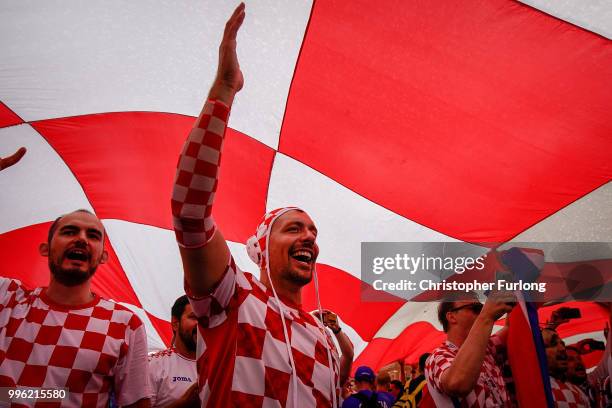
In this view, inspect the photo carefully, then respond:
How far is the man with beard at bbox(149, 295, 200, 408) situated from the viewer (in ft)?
8.38

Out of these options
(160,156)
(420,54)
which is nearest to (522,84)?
(420,54)

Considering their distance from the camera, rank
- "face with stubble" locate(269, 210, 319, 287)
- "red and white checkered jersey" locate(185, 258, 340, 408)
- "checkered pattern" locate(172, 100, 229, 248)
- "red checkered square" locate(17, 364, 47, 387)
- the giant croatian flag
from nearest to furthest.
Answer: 1. "checkered pattern" locate(172, 100, 229, 248)
2. "red and white checkered jersey" locate(185, 258, 340, 408)
3. "face with stubble" locate(269, 210, 319, 287)
4. "red checkered square" locate(17, 364, 47, 387)
5. the giant croatian flag

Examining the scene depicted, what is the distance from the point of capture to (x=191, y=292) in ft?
3.94

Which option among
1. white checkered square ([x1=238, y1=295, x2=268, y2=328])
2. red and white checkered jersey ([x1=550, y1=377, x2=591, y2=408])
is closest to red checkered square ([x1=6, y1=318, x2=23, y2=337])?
white checkered square ([x1=238, y1=295, x2=268, y2=328])

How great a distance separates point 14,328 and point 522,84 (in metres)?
2.49

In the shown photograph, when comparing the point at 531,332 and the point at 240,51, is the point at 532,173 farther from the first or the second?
the point at 240,51

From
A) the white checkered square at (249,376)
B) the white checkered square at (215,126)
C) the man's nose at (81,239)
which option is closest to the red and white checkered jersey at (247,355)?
the white checkered square at (249,376)

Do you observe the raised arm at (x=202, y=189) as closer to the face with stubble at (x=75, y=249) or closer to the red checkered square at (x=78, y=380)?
the red checkered square at (x=78, y=380)

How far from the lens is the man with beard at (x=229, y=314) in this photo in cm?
111

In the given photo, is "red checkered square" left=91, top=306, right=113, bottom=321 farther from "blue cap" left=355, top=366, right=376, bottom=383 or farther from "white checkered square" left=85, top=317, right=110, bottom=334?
"blue cap" left=355, top=366, right=376, bottom=383

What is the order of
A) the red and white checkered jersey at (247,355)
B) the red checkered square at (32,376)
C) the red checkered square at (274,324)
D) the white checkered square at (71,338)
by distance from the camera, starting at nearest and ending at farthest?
the red and white checkered jersey at (247,355) → the red checkered square at (274,324) → the red checkered square at (32,376) → the white checkered square at (71,338)

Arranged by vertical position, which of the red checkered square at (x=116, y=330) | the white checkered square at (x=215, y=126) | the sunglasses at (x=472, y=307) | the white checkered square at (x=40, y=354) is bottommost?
the white checkered square at (x=40, y=354)

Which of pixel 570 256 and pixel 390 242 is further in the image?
pixel 390 242

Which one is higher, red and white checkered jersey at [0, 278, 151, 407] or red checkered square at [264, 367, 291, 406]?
red and white checkered jersey at [0, 278, 151, 407]
